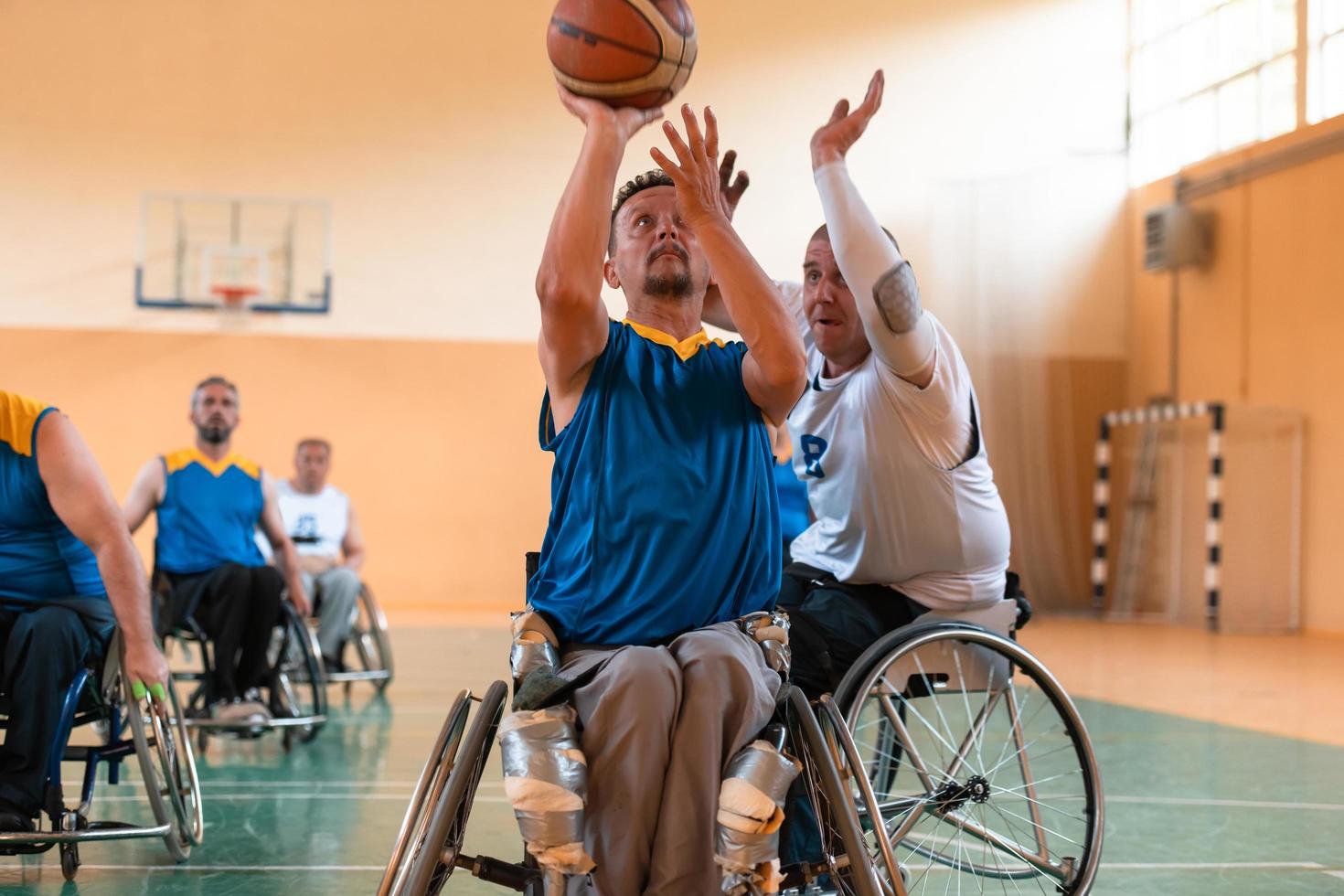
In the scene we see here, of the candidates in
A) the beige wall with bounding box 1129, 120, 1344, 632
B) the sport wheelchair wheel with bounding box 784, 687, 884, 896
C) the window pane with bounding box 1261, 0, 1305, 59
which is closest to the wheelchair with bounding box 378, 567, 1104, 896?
the sport wheelchair wheel with bounding box 784, 687, 884, 896

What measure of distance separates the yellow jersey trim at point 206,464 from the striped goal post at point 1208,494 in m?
7.45

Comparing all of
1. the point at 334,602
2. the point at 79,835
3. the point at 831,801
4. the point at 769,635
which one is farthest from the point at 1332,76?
the point at 79,835

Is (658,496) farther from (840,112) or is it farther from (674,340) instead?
(840,112)

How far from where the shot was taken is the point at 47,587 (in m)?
2.77

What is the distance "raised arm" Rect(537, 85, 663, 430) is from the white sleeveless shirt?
4688mm

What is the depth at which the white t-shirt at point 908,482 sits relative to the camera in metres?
2.48

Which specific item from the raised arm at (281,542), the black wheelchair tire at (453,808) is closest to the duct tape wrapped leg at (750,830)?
the black wheelchair tire at (453,808)

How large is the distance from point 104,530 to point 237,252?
9368 mm

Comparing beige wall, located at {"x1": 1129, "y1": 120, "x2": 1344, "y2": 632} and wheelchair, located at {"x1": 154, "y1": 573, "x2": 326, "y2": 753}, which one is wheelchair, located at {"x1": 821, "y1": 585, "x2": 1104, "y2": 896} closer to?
wheelchair, located at {"x1": 154, "y1": 573, "x2": 326, "y2": 753}

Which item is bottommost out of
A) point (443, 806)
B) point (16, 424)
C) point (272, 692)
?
point (272, 692)

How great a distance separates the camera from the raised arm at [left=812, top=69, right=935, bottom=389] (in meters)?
2.21

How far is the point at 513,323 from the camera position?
11.8 m

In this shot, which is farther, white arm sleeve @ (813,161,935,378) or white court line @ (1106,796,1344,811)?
white court line @ (1106,796,1344,811)

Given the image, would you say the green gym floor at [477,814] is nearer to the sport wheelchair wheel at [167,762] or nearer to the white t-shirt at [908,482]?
the sport wheelchair wheel at [167,762]
